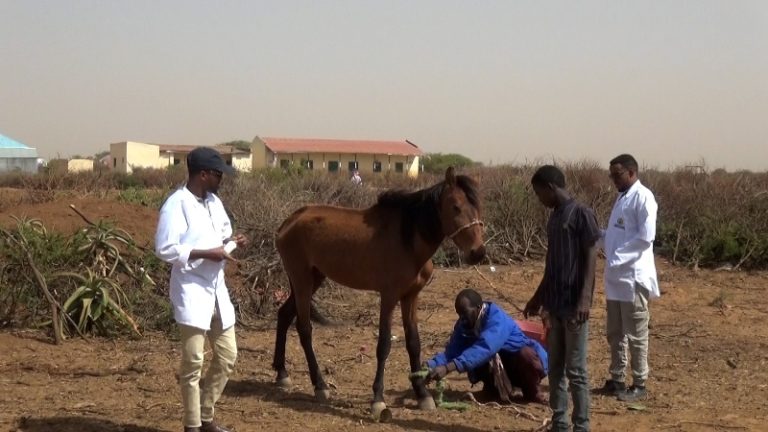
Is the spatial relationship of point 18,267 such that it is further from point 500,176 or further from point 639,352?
point 500,176

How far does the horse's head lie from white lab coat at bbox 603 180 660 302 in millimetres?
1495

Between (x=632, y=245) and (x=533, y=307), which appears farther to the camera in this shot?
(x=632, y=245)

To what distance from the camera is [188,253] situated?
16.4ft

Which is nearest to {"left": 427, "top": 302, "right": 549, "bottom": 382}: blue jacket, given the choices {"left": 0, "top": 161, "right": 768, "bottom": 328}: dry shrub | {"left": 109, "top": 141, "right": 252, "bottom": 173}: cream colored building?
{"left": 0, "top": 161, "right": 768, "bottom": 328}: dry shrub

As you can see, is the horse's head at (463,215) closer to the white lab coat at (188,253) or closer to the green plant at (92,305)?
the white lab coat at (188,253)

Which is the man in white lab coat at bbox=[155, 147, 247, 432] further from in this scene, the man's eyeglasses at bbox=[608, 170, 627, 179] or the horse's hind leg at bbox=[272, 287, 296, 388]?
the man's eyeglasses at bbox=[608, 170, 627, 179]

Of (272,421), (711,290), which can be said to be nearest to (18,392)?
(272,421)

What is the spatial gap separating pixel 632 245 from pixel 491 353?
1637 mm

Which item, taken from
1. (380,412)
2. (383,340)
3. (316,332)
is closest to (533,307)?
(383,340)

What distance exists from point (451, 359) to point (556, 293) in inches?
55.0

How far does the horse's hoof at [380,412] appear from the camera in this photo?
6.22m

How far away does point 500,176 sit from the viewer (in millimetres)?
18984

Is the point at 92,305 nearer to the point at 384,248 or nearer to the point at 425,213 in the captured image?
the point at 384,248

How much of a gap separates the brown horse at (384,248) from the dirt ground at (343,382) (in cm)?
38
